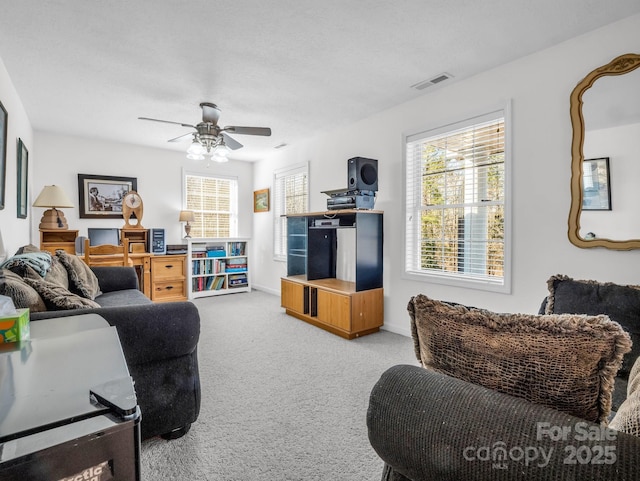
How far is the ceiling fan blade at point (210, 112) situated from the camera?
3430 mm

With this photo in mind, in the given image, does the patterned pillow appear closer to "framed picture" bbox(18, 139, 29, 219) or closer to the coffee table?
"framed picture" bbox(18, 139, 29, 219)

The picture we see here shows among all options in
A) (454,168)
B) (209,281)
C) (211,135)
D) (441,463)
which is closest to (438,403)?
(441,463)

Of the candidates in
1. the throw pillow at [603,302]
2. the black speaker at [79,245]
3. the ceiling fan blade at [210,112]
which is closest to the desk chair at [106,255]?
the black speaker at [79,245]

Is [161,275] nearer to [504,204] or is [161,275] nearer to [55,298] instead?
[55,298]

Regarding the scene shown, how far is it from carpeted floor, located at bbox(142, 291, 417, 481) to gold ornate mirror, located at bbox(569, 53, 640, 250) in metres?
1.73

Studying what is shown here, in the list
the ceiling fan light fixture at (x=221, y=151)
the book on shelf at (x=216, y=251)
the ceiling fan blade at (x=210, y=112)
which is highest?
the ceiling fan blade at (x=210, y=112)

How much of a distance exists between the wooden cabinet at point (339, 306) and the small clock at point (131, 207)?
8.74 feet

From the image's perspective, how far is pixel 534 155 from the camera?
8.67 feet

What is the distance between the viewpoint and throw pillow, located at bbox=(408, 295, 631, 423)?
2.47 feet

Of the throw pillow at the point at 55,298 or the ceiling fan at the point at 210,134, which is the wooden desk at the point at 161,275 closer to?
the ceiling fan at the point at 210,134

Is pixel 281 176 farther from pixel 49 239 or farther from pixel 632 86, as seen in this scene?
pixel 632 86

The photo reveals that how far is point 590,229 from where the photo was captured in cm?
236

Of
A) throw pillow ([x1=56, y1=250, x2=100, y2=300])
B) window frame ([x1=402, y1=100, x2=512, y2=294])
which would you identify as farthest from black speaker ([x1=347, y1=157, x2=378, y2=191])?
throw pillow ([x1=56, y1=250, x2=100, y2=300])

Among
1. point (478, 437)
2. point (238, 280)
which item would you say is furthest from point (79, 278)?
point (238, 280)
